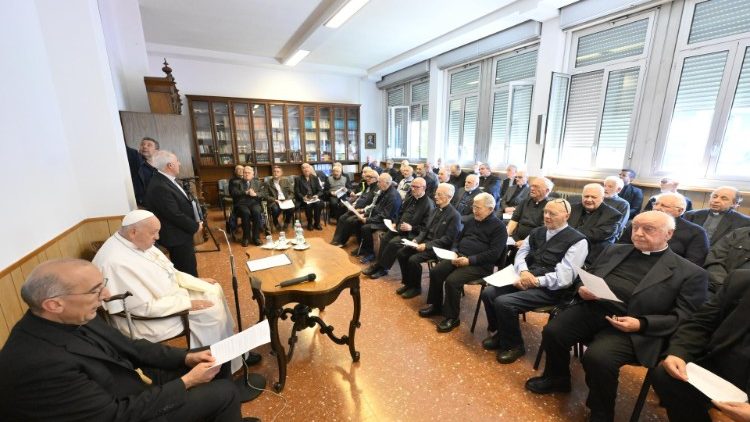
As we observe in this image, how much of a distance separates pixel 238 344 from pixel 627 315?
6.83ft

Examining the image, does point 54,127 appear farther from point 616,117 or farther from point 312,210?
point 616,117

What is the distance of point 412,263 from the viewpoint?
9.88 feet

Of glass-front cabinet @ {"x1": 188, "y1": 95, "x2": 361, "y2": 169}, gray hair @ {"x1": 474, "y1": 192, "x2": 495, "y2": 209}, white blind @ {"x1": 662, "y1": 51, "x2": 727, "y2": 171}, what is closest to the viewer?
gray hair @ {"x1": 474, "y1": 192, "x2": 495, "y2": 209}

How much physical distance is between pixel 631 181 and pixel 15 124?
5.72 metres

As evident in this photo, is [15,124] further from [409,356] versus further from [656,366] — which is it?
[656,366]

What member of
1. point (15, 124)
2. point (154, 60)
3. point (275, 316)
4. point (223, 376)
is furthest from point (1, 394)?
point (154, 60)

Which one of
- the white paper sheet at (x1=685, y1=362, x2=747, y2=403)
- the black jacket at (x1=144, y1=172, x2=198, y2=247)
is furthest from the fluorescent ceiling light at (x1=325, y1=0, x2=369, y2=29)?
the white paper sheet at (x1=685, y1=362, x2=747, y2=403)

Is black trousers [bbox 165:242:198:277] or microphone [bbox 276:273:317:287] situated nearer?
microphone [bbox 276:273:317:287]

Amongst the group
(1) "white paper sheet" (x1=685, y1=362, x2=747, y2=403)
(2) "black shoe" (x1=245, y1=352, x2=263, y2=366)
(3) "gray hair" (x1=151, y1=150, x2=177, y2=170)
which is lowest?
(2) "black shoe" (x1=245, y1=352, x2=263, y2=366)

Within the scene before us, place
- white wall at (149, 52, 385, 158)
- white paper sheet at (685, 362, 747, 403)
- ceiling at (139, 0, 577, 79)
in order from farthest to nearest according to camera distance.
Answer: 1. white wall at (149, 52, 385, 158)
2. ceiling at (139, 0, 577, 79)
3. white paper sheet at (685, 362, 747, 403)

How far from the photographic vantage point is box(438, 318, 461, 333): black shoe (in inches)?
97.4

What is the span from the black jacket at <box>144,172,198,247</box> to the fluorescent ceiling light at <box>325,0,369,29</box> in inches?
126

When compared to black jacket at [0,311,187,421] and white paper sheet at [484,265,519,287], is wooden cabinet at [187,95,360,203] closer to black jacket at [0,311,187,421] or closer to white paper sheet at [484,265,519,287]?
white paper sheet at [484,265,519,287]

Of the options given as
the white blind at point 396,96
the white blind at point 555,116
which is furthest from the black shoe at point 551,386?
the white blind at point 396,96
